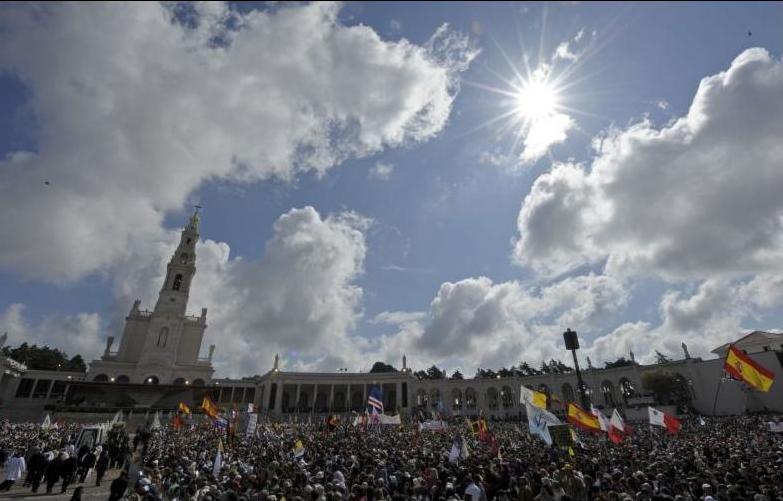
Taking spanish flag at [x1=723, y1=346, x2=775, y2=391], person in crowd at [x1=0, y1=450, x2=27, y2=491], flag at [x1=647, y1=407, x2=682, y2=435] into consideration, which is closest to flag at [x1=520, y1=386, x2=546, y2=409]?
flag at [x1=647, y1=407, x2=682, y2=435]

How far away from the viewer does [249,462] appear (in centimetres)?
1967

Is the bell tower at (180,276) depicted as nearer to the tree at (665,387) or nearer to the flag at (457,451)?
the flag at (457,451)

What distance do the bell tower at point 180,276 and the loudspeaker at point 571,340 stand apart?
63.8 meters

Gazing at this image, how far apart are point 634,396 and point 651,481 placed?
212 feet

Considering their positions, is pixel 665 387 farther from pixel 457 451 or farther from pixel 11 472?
pixel 11 472

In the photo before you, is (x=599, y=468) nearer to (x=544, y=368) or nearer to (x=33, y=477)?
(x=33, y=477)

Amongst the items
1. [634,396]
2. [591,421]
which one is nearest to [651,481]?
[591,421]

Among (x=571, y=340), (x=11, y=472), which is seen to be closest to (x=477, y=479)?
(x=11, y=472)

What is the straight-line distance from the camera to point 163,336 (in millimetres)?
67438

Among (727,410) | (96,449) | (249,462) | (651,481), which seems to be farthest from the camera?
(727,410)

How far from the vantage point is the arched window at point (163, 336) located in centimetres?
6681

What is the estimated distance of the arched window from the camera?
219ft

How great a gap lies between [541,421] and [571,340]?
19.1 m

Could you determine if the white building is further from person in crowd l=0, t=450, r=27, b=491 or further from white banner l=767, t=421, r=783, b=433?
white banner l=767, t=421, r=783, b=433
